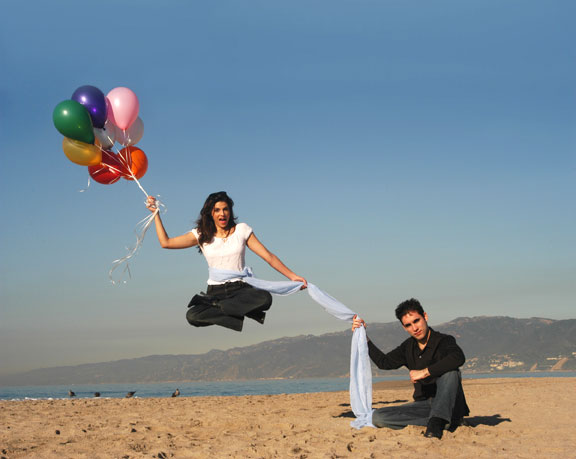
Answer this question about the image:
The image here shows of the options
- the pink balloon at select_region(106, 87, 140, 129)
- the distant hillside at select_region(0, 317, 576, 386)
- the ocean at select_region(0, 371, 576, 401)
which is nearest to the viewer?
the pink balloon at select_region(106, 87, 140, 129)

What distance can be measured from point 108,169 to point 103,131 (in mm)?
532

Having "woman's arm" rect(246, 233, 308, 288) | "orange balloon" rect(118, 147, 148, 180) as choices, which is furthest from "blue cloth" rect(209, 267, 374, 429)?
"orange balloon" rect(118, 147, 148, 180)

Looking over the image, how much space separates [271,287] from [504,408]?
16.7ft

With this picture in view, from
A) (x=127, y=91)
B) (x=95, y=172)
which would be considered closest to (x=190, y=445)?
(x=95, y=172)

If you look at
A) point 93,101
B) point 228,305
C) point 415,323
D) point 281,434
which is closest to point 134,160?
point 93,101

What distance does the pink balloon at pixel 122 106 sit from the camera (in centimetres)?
744

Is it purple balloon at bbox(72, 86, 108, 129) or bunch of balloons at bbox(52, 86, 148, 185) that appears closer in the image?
bunch of balloons at bbox(52, 86, 148, 185)

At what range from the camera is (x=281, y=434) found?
6984mm

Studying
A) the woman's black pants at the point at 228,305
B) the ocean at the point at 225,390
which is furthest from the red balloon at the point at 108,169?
the ocean at the point at 225,390

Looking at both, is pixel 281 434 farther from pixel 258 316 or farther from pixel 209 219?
pixel 209 219

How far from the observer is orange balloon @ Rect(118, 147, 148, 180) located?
749 centimetres

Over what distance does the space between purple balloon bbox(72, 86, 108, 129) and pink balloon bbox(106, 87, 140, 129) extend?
0.17m

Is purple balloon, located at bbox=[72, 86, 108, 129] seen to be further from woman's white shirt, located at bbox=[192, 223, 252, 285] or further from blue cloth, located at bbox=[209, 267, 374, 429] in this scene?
blue cloth, located at bbox=[209, 267, 374, 429]

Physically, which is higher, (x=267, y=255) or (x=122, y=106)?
(x=122, y=106)
